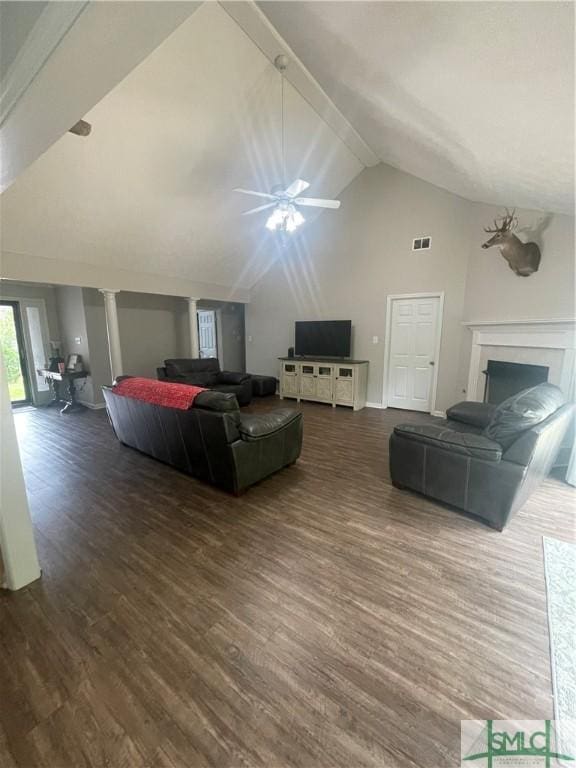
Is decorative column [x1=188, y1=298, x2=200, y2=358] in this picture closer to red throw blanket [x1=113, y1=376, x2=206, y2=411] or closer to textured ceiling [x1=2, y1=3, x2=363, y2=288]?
textured ceiling [x1=2, y1=3, x2=363, y2=288]

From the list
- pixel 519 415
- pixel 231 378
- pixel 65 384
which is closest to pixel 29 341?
pixel 65 384

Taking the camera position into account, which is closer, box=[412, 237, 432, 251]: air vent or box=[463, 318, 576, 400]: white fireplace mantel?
box=[463, 318, 576, 400]: white fireplace mantel

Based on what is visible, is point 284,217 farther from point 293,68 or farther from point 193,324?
point 193,324

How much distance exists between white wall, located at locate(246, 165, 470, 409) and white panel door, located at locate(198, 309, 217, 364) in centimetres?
178

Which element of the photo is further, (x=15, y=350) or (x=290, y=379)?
(x=290, y=379)

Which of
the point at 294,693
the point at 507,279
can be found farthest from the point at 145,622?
the point at 507,279

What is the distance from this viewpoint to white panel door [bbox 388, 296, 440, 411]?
5.11 m

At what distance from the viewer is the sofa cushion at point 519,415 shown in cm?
212

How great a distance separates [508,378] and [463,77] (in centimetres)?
341

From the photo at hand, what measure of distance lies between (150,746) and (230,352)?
302 inches

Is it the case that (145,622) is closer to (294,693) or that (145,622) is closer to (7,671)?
(7,671)

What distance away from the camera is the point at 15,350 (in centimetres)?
585

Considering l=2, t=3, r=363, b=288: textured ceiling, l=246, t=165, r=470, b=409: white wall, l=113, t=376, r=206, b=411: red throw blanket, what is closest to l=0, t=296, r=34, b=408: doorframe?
l=2, t=3, r=363, b=288: textured ceiling

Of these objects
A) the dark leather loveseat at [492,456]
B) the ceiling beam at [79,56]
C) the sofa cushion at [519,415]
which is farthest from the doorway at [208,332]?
the sofa cushion at [519,415]
